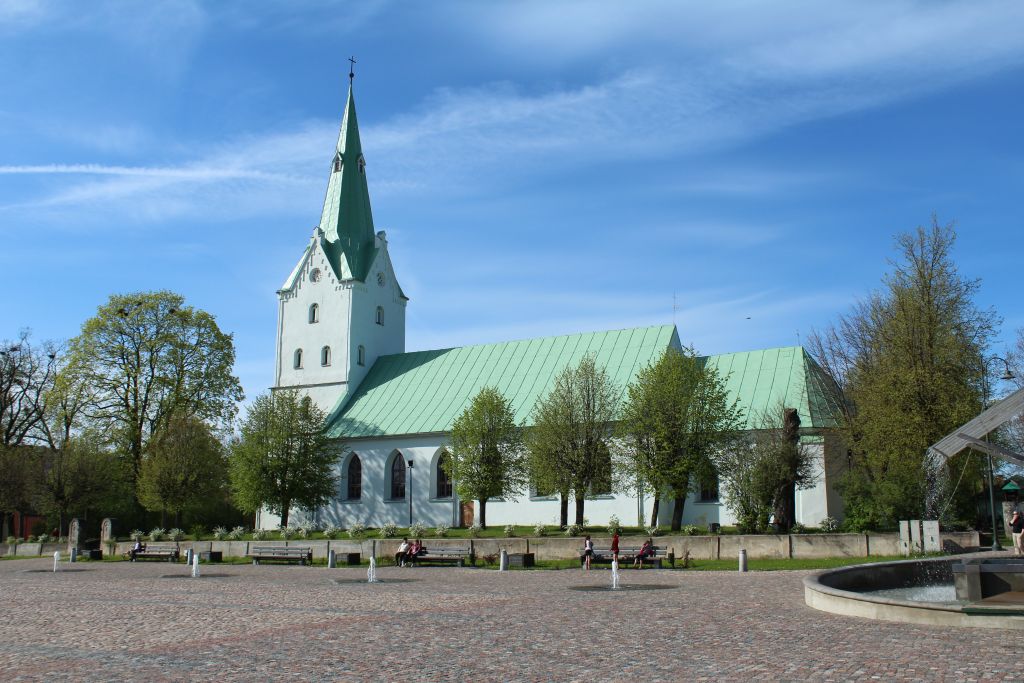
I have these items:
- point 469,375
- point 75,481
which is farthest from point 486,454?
point 75,481

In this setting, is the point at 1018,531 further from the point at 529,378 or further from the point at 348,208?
the point at 348,208

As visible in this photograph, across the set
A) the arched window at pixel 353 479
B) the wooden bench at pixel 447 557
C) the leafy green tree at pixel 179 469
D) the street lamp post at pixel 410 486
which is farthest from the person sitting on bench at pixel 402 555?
the leafy green tree at pixel 179 469

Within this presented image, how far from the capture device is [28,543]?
43.4 meters

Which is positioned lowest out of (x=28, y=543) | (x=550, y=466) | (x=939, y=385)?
(x=28, y=543)

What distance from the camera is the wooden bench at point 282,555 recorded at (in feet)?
108

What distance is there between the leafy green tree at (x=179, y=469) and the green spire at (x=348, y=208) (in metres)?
13.1

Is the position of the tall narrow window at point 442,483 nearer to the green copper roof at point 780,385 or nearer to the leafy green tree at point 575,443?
the leafy green tree at point 575,443

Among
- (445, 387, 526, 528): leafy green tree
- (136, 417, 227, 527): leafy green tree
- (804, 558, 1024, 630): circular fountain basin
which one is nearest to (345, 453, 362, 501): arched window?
(136, 417, 227, 527): leafy green tree

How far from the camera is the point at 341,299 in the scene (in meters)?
54.0

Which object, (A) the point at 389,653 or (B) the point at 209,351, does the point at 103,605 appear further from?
(B) the point at 209,351

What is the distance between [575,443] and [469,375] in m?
13.4

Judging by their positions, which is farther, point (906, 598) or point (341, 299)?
point (341, 299)

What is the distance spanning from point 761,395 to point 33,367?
1690 inches

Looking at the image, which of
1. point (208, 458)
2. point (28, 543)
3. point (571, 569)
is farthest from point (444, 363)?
point (571, 569)
